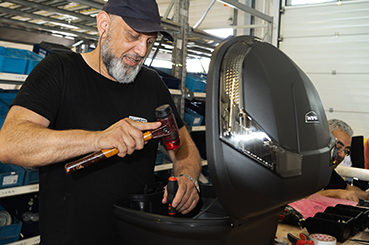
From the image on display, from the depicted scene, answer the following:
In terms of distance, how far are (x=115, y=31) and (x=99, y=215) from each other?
2.35 ft

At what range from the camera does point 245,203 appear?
622mm

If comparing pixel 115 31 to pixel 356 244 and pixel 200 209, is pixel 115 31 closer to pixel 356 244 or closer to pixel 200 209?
pixel 200 209

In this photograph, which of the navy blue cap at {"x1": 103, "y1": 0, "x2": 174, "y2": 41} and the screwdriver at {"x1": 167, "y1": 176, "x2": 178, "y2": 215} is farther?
the navy blue cap at {"x1": 103, "y1": 0, "x2": 174, "y2": 41}

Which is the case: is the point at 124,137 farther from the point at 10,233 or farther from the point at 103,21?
the point at 10,233

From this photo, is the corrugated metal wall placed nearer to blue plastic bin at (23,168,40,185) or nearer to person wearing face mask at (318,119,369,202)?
person wearing face mask at (318,119,369,202)

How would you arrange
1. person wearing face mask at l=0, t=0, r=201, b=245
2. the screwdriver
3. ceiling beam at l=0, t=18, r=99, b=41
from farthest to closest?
1. ceiling beam at l=0, t=18, r=99, b=41
2. person wearing face mask at l=0, t=0, r=201, b=245
3. the screwdriver

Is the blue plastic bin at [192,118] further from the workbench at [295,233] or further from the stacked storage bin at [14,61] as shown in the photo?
the workbench at [295,233]

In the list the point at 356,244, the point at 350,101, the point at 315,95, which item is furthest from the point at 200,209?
the point at 350,101

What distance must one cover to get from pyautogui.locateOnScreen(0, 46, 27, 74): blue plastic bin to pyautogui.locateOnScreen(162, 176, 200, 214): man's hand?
189 cm

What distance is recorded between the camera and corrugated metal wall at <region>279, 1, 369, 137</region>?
5.14 metres

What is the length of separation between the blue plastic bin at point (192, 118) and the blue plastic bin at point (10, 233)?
6.54 ft

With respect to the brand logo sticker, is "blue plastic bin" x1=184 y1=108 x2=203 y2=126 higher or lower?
lower

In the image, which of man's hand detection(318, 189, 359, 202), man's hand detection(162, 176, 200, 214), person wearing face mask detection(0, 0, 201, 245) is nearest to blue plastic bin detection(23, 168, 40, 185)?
person wearing face mask detection(0, 0, 201, 245)

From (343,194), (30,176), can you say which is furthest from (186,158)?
(30,176)
